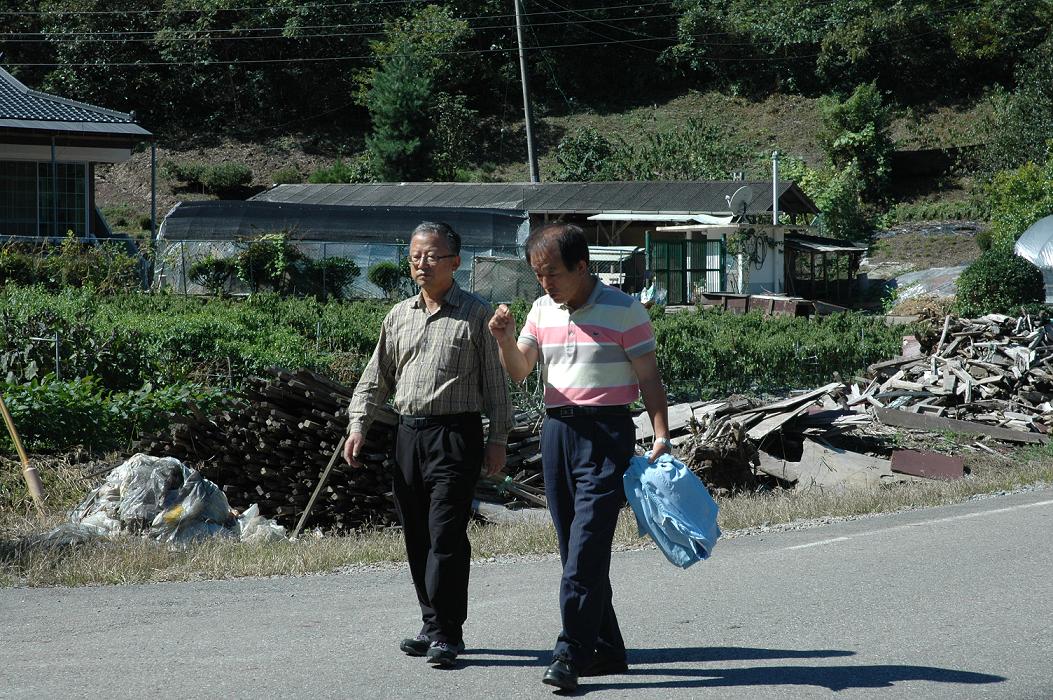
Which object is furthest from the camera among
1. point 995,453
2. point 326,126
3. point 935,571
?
point 326,126

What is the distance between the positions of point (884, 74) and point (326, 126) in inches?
1261

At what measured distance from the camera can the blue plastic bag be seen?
5094 millimetres

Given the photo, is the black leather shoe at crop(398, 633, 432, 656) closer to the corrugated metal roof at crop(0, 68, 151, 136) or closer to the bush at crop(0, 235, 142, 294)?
the bush at crop(0, 235, 142, 294)

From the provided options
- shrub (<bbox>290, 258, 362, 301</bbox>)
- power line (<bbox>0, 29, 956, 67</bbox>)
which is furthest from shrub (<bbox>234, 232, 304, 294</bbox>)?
power line (<bbox>0, 29, 956, 67</bbox>)

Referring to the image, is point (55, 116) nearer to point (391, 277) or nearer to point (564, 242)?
point (391, 277)

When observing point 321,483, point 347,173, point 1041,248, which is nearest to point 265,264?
point 1041,248

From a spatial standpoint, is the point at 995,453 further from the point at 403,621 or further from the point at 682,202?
the point at 682,202

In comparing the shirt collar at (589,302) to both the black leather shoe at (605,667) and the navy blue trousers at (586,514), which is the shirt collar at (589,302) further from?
the black leather shoe at (605,667)

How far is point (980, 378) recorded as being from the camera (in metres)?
17.7

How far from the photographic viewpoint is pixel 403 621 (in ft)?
20.1

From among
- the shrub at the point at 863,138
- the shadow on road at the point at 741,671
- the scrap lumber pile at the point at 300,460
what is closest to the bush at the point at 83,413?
the scrap lumber pile at the point at 300,460

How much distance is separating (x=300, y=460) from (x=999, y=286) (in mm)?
16764

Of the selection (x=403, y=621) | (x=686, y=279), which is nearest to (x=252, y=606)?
(x=403, y=621)

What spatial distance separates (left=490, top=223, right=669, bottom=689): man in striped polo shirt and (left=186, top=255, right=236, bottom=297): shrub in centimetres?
2520
